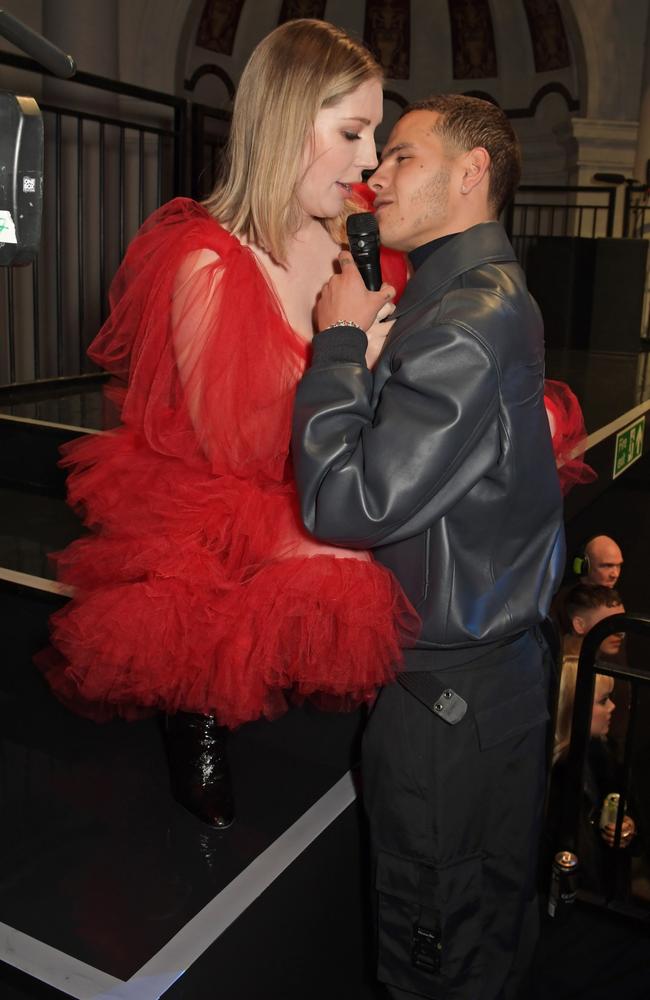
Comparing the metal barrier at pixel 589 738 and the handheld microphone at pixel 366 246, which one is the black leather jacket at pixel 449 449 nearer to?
the handheld microphone at pixel 366 246

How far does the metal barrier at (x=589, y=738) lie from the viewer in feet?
7.64

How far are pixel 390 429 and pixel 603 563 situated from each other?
2.86 metres

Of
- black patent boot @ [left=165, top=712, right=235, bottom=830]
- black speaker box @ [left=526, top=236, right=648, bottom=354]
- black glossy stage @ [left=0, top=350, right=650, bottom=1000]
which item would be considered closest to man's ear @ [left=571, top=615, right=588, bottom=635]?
black glossy stage @ [left=0, top=350, right=650, bottom=1000]

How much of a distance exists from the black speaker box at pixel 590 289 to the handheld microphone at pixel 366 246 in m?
6.09

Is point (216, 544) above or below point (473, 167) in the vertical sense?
below

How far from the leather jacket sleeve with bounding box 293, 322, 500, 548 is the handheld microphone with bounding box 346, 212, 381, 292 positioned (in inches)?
5.9

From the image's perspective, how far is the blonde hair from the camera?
1.55 metres

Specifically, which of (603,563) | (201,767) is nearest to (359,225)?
(201,767)

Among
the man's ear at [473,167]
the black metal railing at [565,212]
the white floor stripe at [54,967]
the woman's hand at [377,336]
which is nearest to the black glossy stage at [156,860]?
the white floor stripe at [54,967]

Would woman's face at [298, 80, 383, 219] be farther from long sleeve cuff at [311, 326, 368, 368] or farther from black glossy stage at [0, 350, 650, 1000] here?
black glossy stage at [0, 350, 650, 1000]

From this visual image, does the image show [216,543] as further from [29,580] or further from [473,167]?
[29,580]

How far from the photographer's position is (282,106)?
156 centimetres

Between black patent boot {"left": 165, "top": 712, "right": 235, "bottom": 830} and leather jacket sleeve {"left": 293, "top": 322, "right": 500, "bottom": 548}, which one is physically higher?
leather jacket sleeve {"left": 293, "top": 322, "right": 500, "bottom": 548}

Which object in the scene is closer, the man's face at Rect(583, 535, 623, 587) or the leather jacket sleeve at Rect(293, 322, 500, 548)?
the leather jacket sleeve at Rect(293, 322, 500, 548)
